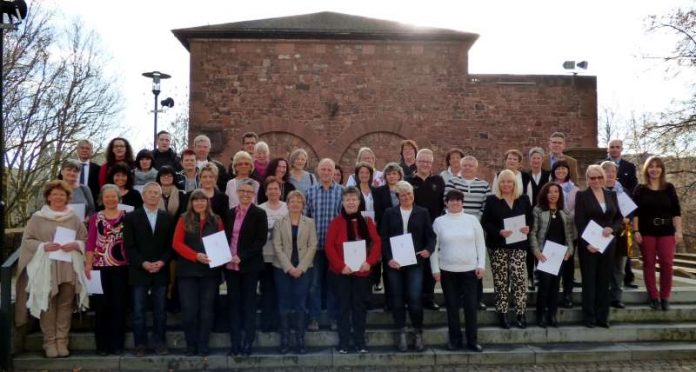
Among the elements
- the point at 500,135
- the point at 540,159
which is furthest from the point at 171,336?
the point at 500,135

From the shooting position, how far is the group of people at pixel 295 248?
6.02m

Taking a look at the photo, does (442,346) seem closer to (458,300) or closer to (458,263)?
(458,300)

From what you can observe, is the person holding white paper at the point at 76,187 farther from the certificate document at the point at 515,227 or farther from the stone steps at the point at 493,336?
the certificate document at the point at 515,227

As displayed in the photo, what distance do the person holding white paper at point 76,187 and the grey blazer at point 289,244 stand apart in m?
2.50

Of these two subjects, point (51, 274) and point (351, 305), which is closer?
point (51, 274)

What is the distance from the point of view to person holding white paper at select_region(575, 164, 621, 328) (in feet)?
22.2

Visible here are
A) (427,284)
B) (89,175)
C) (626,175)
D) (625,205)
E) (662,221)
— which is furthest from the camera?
(626,175)

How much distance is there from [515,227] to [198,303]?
3.80 metres

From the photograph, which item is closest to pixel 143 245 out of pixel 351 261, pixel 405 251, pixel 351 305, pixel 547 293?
pixel 351 261

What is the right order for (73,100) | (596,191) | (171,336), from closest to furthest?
(171,336) → (596,191) → (73,100)

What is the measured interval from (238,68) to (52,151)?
10.1 metres

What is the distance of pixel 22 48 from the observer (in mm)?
18062

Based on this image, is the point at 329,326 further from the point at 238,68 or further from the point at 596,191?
the point at 238,68

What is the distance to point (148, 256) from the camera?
19.6 ft
